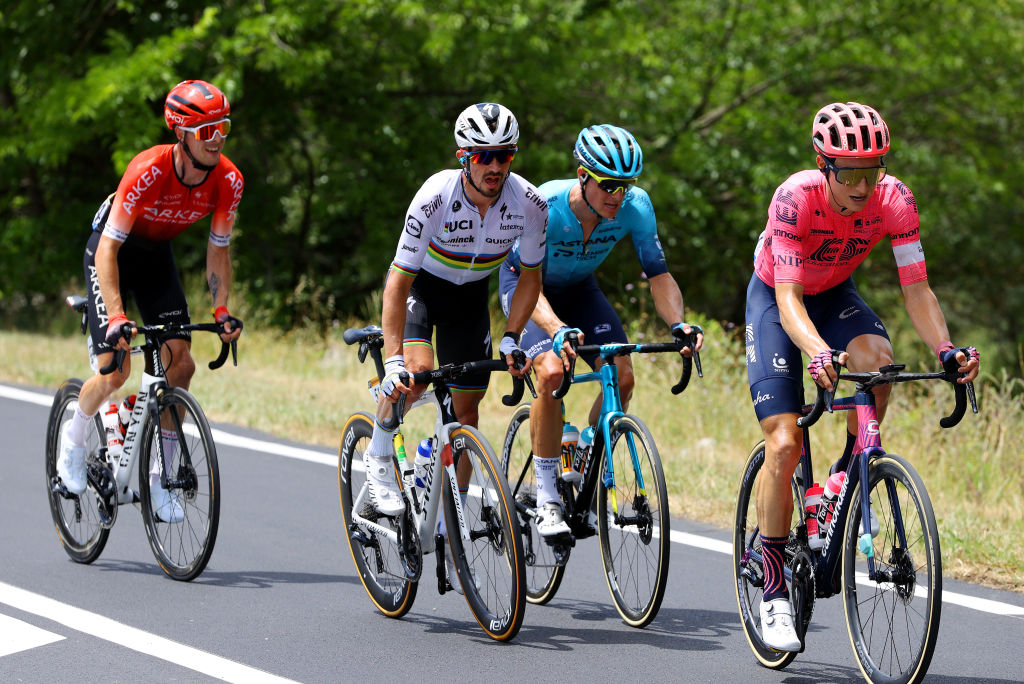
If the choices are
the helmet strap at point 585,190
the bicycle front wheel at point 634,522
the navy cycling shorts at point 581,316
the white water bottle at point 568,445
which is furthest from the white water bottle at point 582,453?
the helmet strap at point 585,190

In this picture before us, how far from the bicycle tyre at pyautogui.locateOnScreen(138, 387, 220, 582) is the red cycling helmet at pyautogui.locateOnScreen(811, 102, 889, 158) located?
300cm

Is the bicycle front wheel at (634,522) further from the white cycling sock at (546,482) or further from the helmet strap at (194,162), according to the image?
the helmet strap at (194,162)

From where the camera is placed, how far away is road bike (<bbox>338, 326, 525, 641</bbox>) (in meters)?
4.83

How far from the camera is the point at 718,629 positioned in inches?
209

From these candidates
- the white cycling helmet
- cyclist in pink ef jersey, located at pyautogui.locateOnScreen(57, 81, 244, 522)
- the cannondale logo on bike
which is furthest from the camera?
cyclist in pink ef jersey, located at pyautogui.locateOnScreen(57, 81, 244, 522)

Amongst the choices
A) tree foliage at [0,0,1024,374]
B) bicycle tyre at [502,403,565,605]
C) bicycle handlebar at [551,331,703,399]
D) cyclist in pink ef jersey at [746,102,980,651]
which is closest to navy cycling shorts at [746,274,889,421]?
cyclist in pink ef jersey at [746,102,980,651]

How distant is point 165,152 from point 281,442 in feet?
11.8

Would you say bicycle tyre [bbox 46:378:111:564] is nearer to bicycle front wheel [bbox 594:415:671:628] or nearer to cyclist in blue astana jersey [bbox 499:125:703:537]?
cyclist in blue astana jersey [bbox 499:125:703:537]

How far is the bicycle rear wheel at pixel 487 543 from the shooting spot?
473 cm

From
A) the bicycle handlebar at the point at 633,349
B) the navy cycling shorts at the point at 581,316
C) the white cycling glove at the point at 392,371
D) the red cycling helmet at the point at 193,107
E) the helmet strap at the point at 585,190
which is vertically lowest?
the white cycling glove at the point at 392,371

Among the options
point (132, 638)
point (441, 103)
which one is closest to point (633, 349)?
point (132, 638)

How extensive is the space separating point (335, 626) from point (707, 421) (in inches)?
204

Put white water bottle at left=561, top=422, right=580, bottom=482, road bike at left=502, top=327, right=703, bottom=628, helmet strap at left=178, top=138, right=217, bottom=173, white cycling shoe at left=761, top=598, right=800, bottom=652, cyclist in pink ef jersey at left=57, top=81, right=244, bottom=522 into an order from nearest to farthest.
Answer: white cycling shoe at left=761, top=598, right=800, bottom=652, road bike at left=502, top=327, right=703, bottom=628, white water bottle at left=561, top=422, right=580, bottom=482, cyclist in pink ef jersey at left=57, top=81, right=244, bottom=522, helmet strap at left=178, top=138, right=217, bottom=173

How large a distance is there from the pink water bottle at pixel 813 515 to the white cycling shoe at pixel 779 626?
9.5 inches
